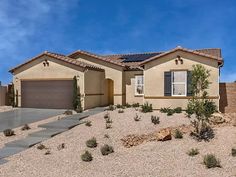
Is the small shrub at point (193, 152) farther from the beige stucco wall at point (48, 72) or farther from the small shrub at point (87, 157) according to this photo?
the beige stucco wall at point (48, 72)

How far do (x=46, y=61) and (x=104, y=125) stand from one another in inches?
436

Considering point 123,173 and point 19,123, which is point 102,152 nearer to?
point 123,173

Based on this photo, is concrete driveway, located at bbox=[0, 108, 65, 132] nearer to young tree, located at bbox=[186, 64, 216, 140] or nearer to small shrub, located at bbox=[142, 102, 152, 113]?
small shrub, located at bbox=[142, 102, 152, 113]

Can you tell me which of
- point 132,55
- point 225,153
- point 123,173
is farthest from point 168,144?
point 132,55

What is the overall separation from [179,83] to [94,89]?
25.2 ft

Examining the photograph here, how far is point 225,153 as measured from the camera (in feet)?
37.1

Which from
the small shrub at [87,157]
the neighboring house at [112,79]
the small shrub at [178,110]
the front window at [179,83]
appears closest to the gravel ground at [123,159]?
the small shrub at [87,157]

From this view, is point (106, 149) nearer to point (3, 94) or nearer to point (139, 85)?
point (139, 85)

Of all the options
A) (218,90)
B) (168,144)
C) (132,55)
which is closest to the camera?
(168,144)

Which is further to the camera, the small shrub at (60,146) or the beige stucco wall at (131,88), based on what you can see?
the beige stucco wall at (131,88)

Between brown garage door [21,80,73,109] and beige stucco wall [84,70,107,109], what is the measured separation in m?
1.49

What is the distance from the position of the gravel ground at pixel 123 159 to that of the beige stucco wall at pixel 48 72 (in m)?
9.25

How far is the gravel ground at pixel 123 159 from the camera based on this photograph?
9.84 meters

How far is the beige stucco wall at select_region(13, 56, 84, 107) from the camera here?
77.6 ft
